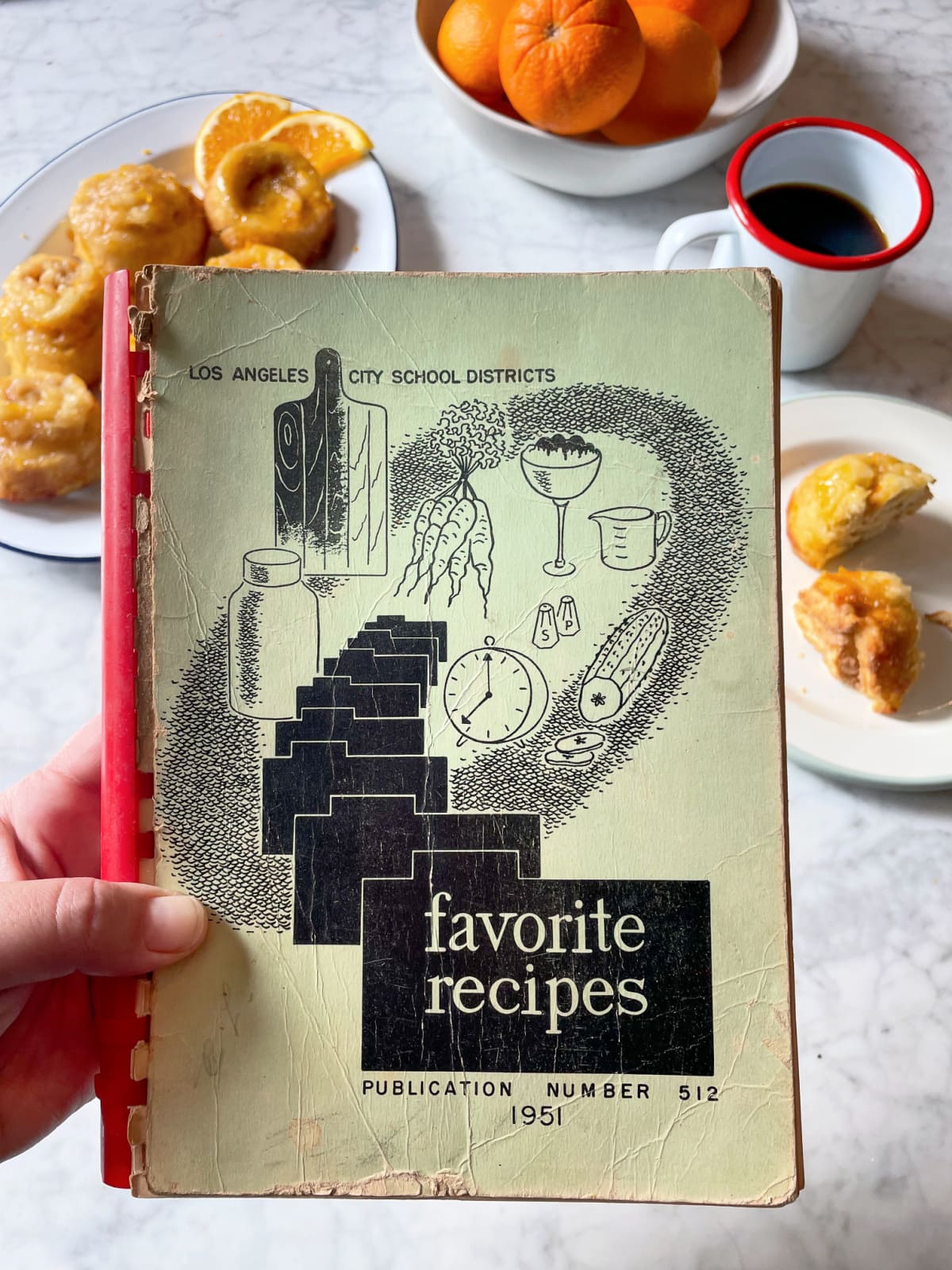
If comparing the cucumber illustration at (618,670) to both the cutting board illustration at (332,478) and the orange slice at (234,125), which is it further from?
the orange slice at (234,125)

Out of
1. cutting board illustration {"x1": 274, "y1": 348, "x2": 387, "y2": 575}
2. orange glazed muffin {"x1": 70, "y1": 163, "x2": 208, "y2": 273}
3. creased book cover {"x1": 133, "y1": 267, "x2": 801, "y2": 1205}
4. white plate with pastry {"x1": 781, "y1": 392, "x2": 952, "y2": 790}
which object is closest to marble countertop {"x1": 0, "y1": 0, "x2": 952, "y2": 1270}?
white plate with pastry {"x1": 781, "y1": 392, "x2": 952, "y2": 790}

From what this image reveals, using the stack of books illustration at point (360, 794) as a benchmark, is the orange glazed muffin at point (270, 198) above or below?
above

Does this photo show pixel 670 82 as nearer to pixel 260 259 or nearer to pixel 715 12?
pixel 715 12

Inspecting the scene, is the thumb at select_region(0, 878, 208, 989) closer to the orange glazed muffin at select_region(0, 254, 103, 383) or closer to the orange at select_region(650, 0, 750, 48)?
the orange glazed muffin at select_region(0, 254, 103, 383)

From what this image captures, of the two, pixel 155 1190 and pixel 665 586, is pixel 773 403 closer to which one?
pixel 665 586

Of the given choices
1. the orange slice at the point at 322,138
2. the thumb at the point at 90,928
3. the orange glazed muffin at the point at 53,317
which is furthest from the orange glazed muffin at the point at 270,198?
the thumb at the point at 90,928

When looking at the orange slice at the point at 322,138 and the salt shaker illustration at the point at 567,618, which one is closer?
the salt shaker illustration at the point at 567,618
